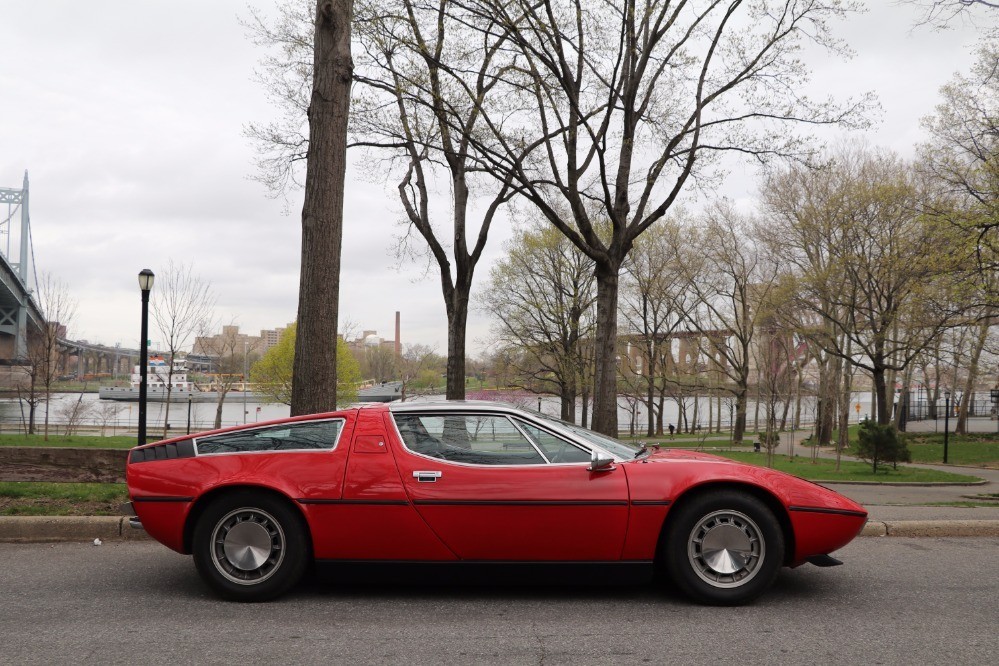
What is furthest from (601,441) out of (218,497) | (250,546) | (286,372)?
(286,372)

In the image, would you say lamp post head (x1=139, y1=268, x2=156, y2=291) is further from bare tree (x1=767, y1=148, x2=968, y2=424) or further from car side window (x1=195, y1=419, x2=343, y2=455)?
bare tree (x1=767, y1=148, x2=968, y2=424)

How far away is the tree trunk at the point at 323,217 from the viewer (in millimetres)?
7336

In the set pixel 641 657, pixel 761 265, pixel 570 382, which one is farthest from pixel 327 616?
pixel 761 265

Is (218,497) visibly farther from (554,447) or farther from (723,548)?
(723,548)

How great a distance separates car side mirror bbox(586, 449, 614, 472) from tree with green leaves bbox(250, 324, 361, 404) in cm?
4748

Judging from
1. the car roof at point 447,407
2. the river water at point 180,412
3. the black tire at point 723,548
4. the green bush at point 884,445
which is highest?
the car roof at point 447,407

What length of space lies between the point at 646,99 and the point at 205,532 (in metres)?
11.4

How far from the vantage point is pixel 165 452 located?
4691 millimetres

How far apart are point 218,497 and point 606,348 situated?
9.92 meters

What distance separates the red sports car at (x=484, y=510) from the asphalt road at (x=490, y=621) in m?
0.26

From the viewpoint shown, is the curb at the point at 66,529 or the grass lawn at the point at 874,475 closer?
the curb at the point at 66,529

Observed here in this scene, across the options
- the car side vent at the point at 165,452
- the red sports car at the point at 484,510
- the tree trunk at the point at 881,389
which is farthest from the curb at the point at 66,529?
the tree trunk at the point at 881,389

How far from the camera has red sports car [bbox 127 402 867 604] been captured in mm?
4344

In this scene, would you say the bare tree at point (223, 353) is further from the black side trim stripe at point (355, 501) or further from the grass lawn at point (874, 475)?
the black side trim stripe at point (355, 501)
